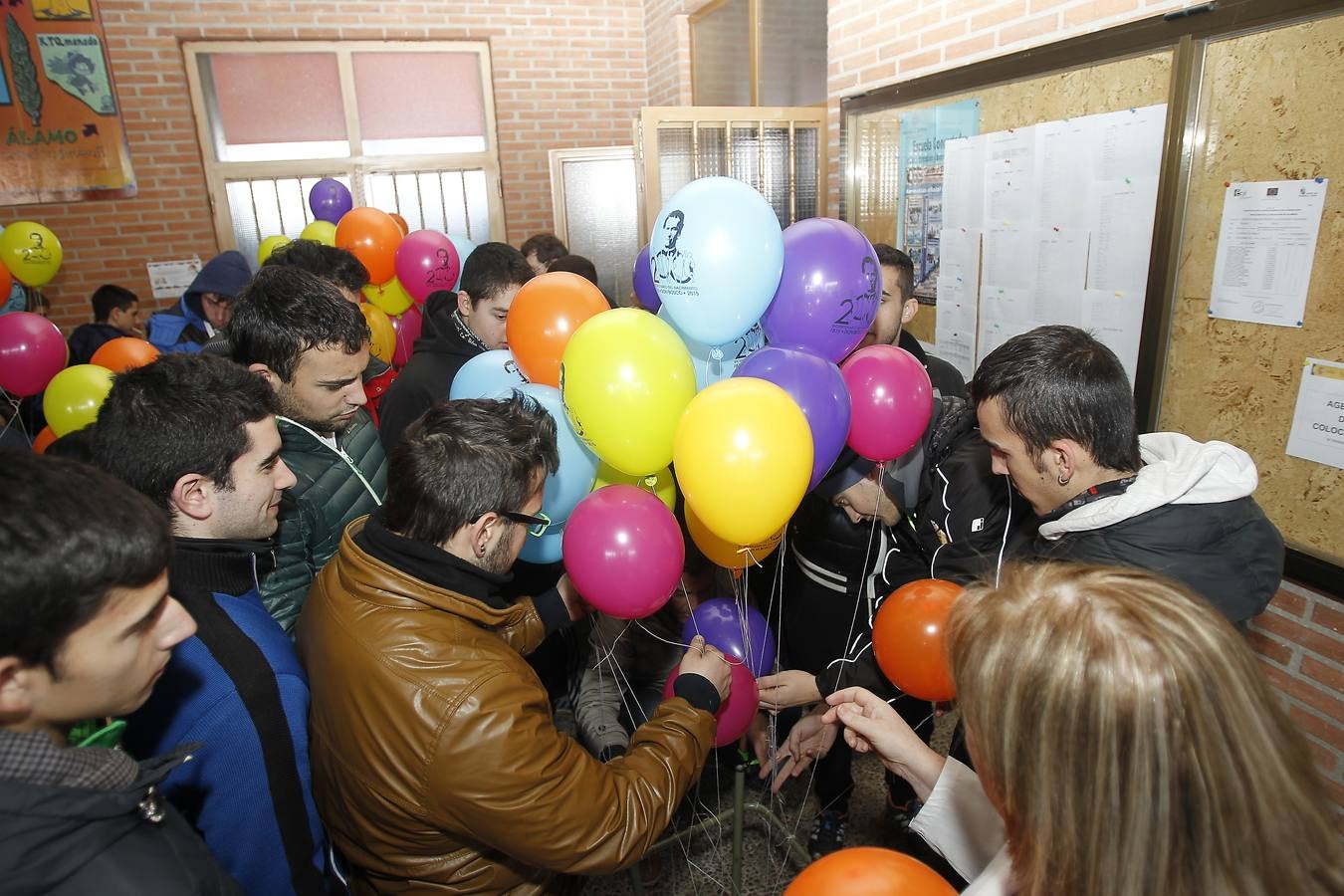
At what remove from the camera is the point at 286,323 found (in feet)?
5.51

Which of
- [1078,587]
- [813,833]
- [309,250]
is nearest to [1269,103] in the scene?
[1078,587]

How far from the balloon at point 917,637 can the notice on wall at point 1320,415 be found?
982mm

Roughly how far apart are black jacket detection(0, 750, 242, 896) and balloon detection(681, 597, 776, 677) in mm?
1172

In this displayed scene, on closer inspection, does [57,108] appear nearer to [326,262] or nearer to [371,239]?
[371,239]

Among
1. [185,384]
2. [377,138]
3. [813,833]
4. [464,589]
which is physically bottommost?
[813,833]

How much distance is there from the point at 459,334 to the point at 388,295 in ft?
5.10

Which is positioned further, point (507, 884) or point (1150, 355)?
point (1150, 355)

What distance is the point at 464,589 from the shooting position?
3.84ft

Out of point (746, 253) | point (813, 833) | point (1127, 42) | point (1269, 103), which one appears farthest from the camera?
point (813, 833)

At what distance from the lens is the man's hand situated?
5.93ft

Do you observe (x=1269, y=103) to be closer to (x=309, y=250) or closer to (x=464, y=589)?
(x=464, y=589)

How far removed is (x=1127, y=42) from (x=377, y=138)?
511cm

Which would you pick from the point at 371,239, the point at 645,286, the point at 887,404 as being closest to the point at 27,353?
the point at 371,239

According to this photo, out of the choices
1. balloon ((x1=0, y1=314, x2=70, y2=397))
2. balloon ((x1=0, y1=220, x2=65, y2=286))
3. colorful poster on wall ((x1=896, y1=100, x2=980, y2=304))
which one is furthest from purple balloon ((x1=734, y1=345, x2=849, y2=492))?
balloon ((x1=0, y1=220, x2=65, y2=286))
